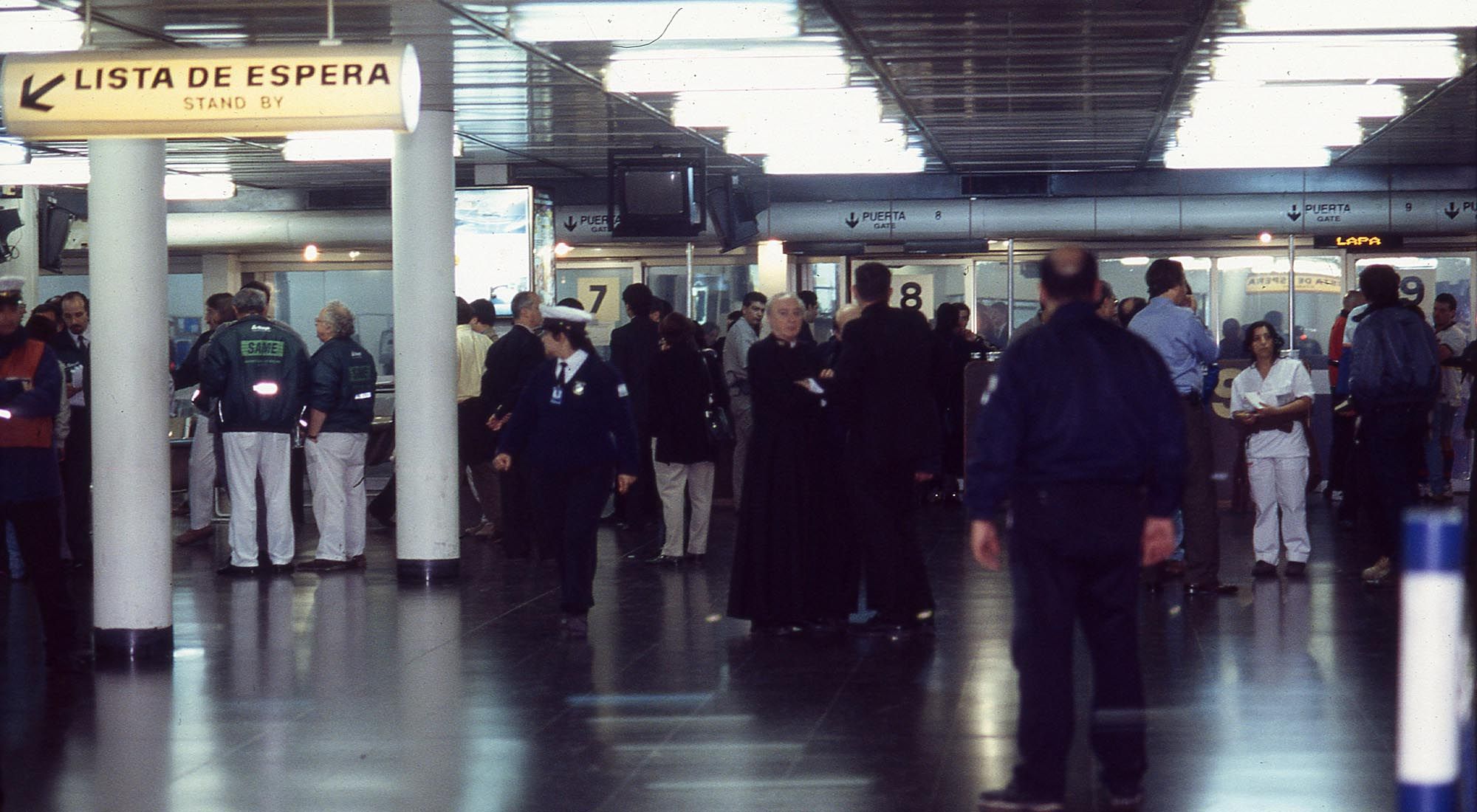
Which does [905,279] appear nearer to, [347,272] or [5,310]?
[347,272]

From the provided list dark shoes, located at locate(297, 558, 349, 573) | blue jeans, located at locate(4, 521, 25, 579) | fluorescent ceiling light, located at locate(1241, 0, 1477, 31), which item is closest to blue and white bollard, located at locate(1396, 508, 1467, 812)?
fluorescent ceiling light, located at locate(1241, 0, 1477, 31)

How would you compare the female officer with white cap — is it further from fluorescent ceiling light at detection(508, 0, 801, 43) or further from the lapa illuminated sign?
the lapa illuminated sign

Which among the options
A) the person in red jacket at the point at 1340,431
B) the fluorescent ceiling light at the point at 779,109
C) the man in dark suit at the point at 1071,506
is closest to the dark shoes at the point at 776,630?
the man in dark suit at the point at 1071,506

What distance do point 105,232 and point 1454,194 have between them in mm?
13164

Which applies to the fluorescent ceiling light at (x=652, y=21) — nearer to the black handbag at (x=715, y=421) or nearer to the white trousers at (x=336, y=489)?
the black handbag at (x=715, y=421)

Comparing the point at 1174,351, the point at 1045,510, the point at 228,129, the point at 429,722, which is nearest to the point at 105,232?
the point at 228,129

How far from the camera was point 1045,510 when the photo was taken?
4.90m

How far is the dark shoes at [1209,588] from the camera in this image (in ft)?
31.6

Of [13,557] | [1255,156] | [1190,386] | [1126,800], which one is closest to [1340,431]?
[1255,156]

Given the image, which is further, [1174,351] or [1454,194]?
[1454,194]

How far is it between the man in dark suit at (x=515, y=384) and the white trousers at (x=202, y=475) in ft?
7.10

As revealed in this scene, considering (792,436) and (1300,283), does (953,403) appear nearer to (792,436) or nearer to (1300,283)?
(1300,283)

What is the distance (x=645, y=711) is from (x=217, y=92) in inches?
106

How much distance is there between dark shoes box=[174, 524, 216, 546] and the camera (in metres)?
13.0
